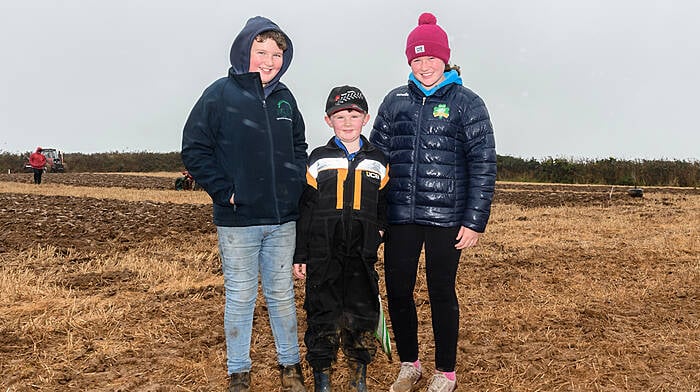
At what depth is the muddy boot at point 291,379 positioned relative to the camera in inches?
139

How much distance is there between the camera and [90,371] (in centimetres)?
415

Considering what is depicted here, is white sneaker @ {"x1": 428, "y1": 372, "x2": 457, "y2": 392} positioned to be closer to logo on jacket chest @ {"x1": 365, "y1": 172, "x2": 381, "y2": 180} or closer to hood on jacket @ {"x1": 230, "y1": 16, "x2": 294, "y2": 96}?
logo on jacket chest @ {"x1": 365, "y1": 172, "x2": 381, "y2": 180}

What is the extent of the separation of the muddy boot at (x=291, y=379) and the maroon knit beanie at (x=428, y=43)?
2.03 metres

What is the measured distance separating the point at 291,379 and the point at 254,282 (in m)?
0.65

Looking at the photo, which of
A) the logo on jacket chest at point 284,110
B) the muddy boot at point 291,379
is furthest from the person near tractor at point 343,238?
the logo on jacket chest at point 284,110

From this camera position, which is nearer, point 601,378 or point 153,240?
point 601,378

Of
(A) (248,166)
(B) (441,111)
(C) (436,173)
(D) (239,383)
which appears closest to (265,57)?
(A) (248,166)

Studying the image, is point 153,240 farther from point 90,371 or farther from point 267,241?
point 267,241

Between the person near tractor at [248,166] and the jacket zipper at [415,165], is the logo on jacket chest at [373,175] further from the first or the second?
the person near tractor at [248,166]

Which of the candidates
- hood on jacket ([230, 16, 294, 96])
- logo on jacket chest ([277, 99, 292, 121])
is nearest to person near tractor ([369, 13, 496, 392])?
logo on jacket chest ([277, 99, 292, 121])

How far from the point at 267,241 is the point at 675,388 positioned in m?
2.89

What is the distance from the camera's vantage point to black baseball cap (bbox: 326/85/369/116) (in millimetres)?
3395

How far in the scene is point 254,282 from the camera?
3.47m

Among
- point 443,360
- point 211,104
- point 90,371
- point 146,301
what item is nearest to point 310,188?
point 211,104
